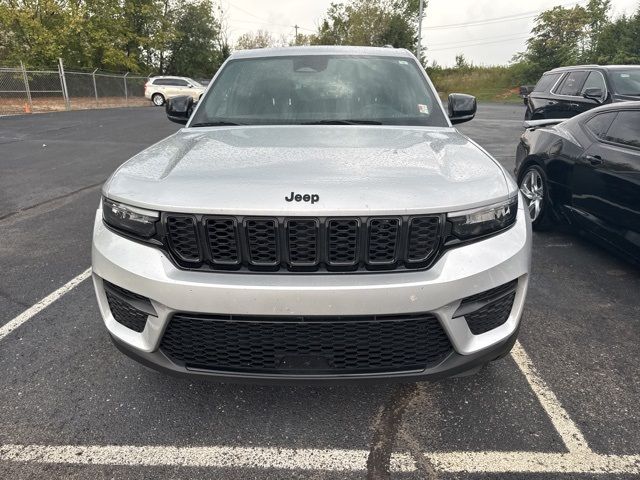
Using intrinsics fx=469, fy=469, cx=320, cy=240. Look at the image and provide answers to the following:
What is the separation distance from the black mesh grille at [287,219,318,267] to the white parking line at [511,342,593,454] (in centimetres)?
147

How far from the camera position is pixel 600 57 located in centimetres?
3688

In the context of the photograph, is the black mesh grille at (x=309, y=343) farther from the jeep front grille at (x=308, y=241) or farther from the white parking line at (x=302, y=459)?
the white parking line at (x=302, y=459)

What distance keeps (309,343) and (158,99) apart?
31537mm

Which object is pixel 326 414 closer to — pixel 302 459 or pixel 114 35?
pixel 302 459

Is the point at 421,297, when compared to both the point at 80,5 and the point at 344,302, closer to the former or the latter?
the point at 344,302

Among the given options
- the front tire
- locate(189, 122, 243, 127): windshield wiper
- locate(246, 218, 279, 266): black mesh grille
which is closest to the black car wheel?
locate(189, 122, 243, 127): windshield wiper

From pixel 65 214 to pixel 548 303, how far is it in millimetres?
5436

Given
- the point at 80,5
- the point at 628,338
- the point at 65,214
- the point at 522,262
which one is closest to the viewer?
the point at 522,262

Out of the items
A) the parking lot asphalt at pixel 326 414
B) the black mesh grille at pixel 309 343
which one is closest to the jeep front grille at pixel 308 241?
the black mesh grille at pixel 309 343

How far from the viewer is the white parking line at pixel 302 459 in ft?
6.66

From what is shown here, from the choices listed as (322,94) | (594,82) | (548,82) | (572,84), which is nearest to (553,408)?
(322,94)

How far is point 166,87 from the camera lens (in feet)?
96.6

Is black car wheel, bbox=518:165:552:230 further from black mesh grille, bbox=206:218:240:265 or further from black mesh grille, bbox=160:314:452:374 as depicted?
black mesh grille, bbox=206:218:240:265

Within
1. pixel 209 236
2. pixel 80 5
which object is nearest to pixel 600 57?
pixel 80 5
